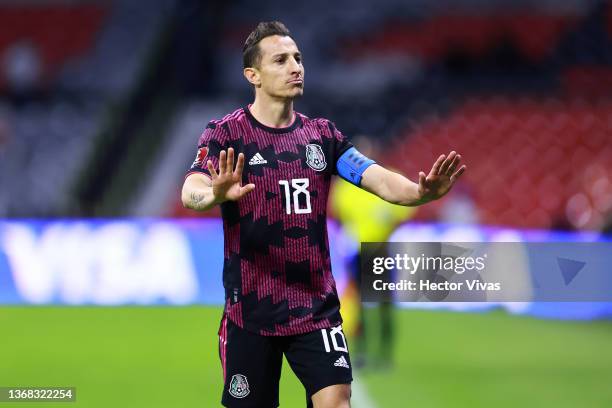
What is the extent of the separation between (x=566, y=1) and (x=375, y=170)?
15.5 m

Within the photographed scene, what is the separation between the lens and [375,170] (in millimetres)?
4531

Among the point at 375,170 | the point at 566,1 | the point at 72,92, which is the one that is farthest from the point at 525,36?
the point at 375,170

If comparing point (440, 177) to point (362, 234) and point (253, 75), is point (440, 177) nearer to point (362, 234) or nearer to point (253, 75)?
point (253, 75)

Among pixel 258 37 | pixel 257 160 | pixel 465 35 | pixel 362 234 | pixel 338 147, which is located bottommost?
pixel 257 160

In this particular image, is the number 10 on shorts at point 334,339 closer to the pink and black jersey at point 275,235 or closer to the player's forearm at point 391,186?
the pink and black jersey at point 275,235

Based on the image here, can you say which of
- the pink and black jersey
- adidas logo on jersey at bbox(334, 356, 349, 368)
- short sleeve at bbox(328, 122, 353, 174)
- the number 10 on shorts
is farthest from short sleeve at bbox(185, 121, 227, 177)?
adidas logo on jersey at bbox(334, 356, 349, 368)

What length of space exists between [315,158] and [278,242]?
42cm

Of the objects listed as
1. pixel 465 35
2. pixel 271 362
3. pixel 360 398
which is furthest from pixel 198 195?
pixel 465 35

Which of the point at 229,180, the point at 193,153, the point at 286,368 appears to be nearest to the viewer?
the point at 229,180

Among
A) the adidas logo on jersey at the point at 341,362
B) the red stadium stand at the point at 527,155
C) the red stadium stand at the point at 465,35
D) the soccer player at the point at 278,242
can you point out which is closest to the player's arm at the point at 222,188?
the soccer player at the point at 278,242

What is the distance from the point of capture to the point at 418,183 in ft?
14.4

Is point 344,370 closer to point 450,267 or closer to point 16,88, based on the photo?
point 450,267

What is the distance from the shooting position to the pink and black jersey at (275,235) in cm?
442

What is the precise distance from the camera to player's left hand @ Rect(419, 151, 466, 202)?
4.23m
